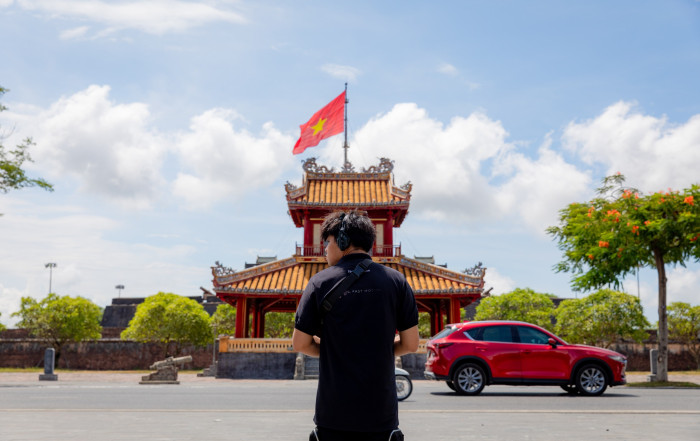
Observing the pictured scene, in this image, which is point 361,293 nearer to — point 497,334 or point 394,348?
point 394,348

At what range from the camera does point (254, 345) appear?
28.7m

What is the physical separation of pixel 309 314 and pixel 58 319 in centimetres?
4796

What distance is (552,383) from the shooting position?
14.6 m

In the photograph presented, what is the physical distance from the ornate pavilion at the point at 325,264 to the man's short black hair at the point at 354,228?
2650 cm

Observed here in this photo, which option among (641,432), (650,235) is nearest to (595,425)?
(641,432)

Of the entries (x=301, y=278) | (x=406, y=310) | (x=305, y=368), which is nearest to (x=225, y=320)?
(x=301, y=278)

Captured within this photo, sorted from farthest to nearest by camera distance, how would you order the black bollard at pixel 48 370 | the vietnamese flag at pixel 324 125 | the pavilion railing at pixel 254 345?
the vietnamese flag at pixel 324 125 → the pavilion railing at pixel 254 345 → the black bollard at pixel 48 370

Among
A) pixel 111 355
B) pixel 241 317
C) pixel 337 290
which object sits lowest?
pixel 111 355

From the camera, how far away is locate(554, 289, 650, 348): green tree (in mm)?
39438

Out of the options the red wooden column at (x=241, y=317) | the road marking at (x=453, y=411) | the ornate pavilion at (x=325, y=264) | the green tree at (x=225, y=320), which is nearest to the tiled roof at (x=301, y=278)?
the ornate pavilion at (x=325, y=264)

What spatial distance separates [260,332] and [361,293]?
33.4m

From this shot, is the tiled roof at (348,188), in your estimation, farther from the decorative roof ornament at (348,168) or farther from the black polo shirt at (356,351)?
the black polo shirt at (356,351)

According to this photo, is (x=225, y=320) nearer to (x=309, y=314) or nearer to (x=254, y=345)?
(x=254, y=345)

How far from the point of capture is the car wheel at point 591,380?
14.6m
